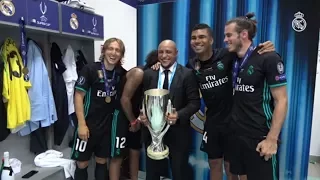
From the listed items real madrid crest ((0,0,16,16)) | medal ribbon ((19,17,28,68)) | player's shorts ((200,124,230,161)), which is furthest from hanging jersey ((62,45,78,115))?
player's shorts ((200,124,230,161))

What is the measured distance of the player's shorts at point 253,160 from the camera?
4.95ft

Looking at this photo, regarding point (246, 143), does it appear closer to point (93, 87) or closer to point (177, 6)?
point (93, 87)

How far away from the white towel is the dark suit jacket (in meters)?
1.07

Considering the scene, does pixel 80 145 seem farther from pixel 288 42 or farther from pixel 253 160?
pixel 288 42

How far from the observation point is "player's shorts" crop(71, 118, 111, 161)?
196cm

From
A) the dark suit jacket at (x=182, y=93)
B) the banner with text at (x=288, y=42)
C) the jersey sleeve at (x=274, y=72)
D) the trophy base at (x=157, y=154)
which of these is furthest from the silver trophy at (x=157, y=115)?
the banner with text at (x=288, y=42)

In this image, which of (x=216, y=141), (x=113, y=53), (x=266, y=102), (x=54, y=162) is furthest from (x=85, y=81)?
Result: (x=266, y=102)

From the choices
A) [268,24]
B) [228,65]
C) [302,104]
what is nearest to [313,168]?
→ [302,104]

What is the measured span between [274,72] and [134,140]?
53.9 inches

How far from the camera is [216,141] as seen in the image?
6.33 feet

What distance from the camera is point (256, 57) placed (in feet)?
4.93

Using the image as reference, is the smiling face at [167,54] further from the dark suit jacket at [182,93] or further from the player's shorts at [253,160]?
the player's shorts at [253,160]

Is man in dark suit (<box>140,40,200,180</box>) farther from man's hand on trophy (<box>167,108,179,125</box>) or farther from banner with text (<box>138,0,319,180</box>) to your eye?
banner with text (<box>138,0,319,180</box>)

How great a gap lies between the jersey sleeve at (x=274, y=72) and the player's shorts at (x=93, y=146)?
1.26m
